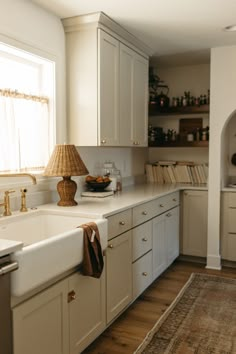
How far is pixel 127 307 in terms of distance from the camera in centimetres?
284

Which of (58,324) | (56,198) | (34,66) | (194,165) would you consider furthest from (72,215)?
(194,165)

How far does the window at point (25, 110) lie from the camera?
2.51 meters

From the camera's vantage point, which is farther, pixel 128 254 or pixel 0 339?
pixel 128 254

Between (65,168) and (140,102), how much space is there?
5.10 feet

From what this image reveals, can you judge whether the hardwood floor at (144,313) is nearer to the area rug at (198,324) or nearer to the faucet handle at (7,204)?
the area rug at (198,324)

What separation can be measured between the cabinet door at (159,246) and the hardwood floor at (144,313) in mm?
143

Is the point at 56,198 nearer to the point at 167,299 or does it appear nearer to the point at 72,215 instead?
the point at 72,215

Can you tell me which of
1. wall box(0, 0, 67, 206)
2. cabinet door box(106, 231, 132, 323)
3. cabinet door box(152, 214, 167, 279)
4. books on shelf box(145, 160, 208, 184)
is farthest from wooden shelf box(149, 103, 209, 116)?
cabinet door box(106, 231, 132, 323)

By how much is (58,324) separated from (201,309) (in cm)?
142

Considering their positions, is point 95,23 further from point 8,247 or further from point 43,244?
point 8,247

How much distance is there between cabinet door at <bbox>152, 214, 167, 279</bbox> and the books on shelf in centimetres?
101

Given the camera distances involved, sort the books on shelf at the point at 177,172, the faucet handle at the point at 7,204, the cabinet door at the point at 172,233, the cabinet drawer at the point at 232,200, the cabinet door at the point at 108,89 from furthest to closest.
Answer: the books on shelf at the point at 177,172
the cabinet drawer at the point at 232,200
the cabinet door at the point at 172,233
the cabinet door at the point at 108,89
the faucet handle at the point at 7,204

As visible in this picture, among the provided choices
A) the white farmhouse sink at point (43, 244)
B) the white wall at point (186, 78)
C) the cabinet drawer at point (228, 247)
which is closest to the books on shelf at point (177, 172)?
the cabinet drawer at point (228, 247)

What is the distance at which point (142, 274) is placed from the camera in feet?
9.91
